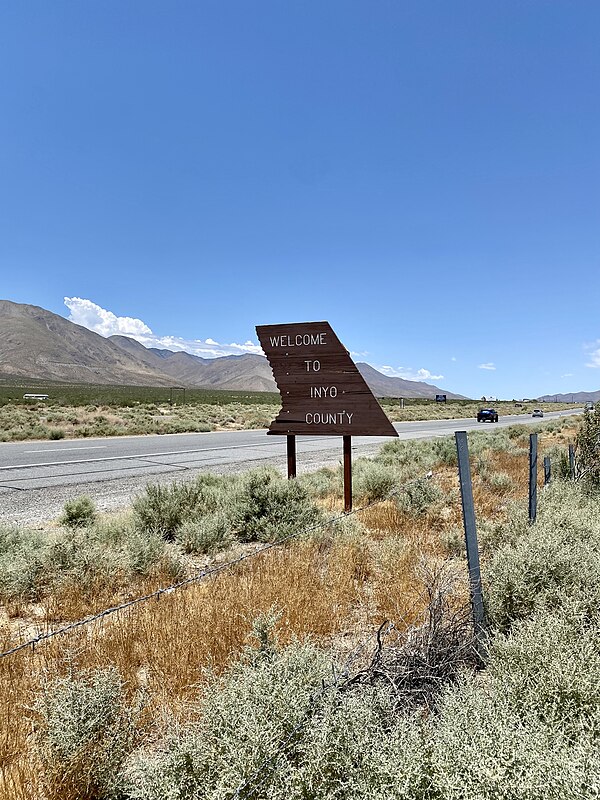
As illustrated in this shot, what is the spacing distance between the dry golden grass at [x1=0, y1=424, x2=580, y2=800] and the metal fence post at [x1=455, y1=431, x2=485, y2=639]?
0.48m

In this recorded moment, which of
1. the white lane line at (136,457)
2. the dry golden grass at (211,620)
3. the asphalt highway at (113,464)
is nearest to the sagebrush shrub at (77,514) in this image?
the asphalt highway at (113,464)

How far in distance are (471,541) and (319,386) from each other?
430 cm

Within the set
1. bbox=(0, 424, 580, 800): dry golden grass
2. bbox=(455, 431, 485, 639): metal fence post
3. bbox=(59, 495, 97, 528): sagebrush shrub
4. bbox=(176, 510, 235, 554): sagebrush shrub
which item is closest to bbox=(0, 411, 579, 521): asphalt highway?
bbox=(59, 495, 97, 528): sagebrush shrub

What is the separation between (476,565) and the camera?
11.2ft

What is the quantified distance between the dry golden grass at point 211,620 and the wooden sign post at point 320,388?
81.1 inches

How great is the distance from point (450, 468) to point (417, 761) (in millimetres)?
10672

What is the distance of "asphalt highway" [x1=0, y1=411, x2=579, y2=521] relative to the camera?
897cm

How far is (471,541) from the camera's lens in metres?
3.46

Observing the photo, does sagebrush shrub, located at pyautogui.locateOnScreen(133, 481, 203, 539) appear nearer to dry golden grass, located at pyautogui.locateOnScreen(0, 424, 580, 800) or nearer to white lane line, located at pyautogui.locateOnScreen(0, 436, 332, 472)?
dry golden grass, located at pyautogui.locateOnScreen(0, 424, 580, 800)

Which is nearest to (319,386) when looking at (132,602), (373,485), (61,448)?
(373,485)

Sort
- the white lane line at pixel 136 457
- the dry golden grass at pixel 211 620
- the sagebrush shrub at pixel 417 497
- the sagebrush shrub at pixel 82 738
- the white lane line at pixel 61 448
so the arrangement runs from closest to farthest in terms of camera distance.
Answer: the sagebrush shrub at pixel 82 738
the dry golden grass at pixel 211 620
the sagebrush shrub at pixel 417 497
the white lane line at pixel 136 457
the white lane line at pixel 61 448

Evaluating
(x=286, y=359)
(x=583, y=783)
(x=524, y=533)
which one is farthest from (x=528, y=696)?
(x=286, y=359)

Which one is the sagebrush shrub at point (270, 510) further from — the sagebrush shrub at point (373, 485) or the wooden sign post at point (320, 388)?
the sagebrush shrub at point (373, 485)

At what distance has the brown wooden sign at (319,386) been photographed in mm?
7227
